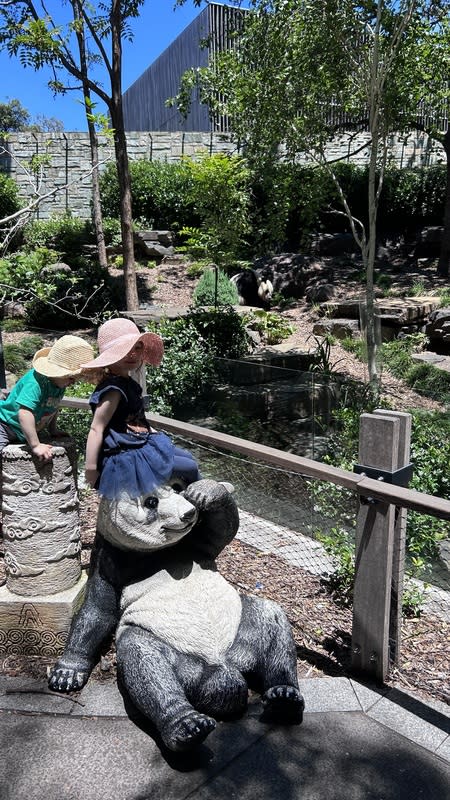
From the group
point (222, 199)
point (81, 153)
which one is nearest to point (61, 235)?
point (81, 153)

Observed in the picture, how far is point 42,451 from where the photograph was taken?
2.89 meters

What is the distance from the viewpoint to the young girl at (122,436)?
101 inches

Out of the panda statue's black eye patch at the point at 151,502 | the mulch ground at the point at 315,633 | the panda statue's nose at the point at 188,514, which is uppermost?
the panda statue's black eye patch at the point at 151,502

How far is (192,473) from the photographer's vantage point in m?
2.80

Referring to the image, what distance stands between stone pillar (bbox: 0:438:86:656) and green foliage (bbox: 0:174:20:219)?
1582 centimetres

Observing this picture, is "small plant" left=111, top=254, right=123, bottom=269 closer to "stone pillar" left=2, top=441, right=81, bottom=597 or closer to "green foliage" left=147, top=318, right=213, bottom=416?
"green foliage" left=147, top=318, right=213, bottom=416

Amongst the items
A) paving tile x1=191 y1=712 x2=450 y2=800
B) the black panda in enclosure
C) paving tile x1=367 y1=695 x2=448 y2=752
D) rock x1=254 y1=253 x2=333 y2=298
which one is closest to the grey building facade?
rock x1=254 y1=253 x2=333 y2=298

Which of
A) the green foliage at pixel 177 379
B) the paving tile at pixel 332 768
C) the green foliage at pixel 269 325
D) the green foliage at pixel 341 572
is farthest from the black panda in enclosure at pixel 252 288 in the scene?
the paving tile at pixel 332 768

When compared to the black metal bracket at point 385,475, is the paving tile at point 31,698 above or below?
below

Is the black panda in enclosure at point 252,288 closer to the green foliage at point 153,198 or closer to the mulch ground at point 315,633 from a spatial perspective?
the green foliage at point 153,198

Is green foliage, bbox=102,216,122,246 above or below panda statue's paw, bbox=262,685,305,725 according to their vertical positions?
above

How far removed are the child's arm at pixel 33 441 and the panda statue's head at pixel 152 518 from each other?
1.51 ft

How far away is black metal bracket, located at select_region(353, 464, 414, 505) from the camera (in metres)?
2.70

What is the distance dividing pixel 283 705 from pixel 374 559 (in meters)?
0.71
